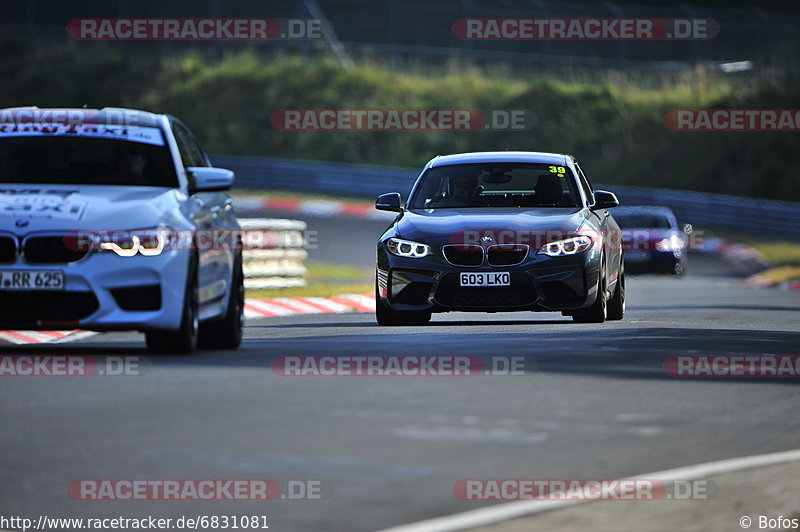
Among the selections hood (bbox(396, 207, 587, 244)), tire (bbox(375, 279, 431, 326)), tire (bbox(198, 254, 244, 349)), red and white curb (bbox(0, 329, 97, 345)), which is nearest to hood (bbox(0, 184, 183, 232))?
tire (bbox(198, 254, 244, 349))

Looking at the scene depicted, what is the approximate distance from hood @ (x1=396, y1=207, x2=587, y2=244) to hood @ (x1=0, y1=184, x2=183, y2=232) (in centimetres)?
317

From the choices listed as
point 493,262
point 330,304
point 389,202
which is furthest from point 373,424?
point 330,304

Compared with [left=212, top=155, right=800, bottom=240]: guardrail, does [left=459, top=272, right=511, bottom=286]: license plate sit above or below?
above

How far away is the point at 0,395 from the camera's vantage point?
923 cm

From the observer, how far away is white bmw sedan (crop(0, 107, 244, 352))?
10.7 m

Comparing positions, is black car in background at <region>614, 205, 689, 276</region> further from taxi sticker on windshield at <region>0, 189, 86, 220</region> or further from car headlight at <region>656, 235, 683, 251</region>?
taxi sticker on windshield at <region>0, 189, 86, 220</region>

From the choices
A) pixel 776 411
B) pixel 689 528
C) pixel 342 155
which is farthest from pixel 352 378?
pixel 342 155

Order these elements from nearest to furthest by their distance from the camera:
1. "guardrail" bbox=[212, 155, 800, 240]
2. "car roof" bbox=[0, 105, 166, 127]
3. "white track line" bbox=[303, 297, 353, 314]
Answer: "car roof" bbox=[0, 105, 166, 127], "white track line" bbox=[303, 297, 353, 314], "guardrail" bbox=[212, 155, 800, 240]

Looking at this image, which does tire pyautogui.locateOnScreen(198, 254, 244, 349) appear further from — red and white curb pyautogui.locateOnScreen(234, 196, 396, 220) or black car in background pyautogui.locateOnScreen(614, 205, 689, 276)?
red and white curb pyautogui.locateOnScreen(234, 196, 396, 220)

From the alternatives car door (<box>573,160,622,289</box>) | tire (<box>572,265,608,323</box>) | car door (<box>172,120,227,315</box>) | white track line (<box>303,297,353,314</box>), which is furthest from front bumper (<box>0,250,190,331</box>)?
white track line (<box>303,297,353,314</box>)

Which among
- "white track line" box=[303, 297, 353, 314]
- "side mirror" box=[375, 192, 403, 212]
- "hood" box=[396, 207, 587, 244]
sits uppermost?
"side mirror" box=[375, 192, 403, 212]

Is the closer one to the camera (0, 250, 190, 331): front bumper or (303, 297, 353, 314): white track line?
(0, 250, 190, 331): front bumper

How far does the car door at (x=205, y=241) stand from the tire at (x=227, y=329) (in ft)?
0.85

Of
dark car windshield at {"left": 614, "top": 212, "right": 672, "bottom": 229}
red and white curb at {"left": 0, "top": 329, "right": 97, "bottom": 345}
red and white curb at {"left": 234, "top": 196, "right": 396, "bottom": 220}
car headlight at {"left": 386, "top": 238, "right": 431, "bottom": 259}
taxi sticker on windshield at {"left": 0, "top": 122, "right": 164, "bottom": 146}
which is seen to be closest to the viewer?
taxi sticker on windshield at {"left": 0, "top": 122, "right": 164, "bottom": 146}
